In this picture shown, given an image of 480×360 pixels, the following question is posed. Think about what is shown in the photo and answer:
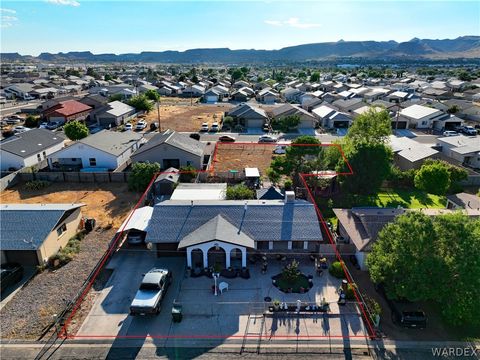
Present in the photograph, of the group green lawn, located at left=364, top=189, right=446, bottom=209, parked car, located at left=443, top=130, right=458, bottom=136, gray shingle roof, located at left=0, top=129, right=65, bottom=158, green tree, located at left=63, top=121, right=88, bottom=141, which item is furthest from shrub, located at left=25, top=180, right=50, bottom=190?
parked car, located at left=443, top=130, right=458, bottom=136

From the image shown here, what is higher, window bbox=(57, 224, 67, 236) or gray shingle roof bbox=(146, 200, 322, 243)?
gray shingle roof bbox=(146, 200, 322, 243)

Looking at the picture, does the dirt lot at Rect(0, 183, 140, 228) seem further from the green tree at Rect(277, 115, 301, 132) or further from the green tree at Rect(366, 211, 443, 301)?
the green tree at Rect(277, 115, 301, 132)

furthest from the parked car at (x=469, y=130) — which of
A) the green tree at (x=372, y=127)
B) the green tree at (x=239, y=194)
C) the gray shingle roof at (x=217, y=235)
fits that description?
the gray shingle roof at (x=217, y=235)

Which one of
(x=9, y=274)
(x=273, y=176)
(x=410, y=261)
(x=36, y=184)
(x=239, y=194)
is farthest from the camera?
(x=36, y=184)

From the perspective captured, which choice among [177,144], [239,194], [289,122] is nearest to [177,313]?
[239,194]

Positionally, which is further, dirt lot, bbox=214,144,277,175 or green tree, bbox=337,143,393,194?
dirt lot, bbox=214,144,277,175

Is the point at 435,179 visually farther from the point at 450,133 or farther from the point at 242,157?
the point at 450,133

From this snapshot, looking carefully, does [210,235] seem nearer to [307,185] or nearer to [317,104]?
[307,185]
